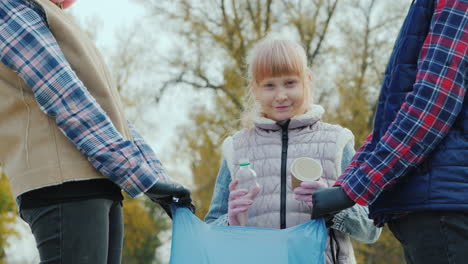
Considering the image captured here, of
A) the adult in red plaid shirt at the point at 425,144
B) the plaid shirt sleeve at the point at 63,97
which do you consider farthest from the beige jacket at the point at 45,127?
the adult in red plaid shirt at the point at 425,144

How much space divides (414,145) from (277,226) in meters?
0.98

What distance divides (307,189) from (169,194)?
0.56m

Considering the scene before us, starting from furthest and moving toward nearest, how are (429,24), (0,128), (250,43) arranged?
1. (250,43)
2. (0,128)
3. (429,24)

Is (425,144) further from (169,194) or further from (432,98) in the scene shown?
(169,194)

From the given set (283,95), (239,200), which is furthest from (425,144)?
(283,95)

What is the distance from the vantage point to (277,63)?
3273 mm

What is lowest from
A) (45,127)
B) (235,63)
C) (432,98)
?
(235,63)

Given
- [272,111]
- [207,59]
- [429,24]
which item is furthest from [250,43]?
[429,24]

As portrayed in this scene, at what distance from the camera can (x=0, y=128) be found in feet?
8.37

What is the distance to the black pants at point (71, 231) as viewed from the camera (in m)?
2.40

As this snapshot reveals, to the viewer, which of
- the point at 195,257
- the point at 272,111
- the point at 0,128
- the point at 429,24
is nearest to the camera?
the point at 429,24

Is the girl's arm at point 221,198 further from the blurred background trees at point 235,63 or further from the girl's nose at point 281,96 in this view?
the blurred background trees at point 235,63

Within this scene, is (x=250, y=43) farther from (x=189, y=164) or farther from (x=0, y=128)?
(x=0, y=128)

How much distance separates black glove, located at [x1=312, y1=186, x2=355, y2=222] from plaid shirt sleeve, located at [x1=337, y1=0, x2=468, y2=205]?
173 millimetres
